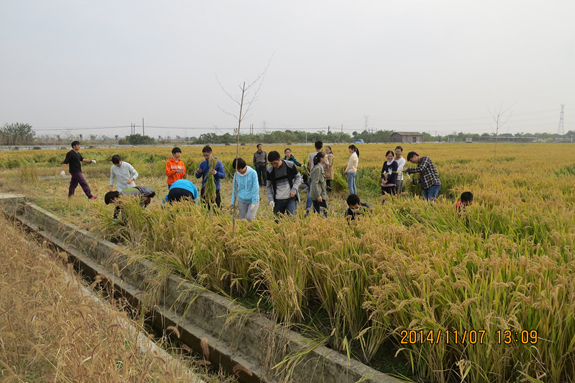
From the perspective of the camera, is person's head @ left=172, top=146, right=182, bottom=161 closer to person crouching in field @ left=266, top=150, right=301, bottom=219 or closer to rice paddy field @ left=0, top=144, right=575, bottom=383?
rice paddy field @ left=0, top=144, right=575, bottom=383

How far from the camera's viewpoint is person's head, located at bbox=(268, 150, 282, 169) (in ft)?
19.6

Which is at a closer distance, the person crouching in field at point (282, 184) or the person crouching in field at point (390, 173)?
the person crouching in field at point (282, 184)

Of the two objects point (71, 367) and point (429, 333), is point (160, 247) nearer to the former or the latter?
point (71, 367)

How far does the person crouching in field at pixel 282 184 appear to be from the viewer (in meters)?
6.27

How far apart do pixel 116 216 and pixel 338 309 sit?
4.81 meters

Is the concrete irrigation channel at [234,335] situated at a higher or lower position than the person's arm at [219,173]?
lower

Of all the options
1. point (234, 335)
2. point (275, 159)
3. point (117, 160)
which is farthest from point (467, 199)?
point (117, 160)

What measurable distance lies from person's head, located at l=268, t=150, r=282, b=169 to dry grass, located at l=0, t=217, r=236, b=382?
3.42 meters

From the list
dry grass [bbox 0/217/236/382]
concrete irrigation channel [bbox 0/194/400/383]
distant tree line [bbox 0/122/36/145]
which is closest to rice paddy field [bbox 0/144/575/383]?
concrete irrigation channel [bbox 0/194/400/383]

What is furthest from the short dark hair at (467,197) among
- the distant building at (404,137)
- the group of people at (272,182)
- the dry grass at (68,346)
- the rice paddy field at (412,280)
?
the distant building at (404,137)

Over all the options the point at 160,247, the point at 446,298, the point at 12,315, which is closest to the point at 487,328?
the point at 446,298
